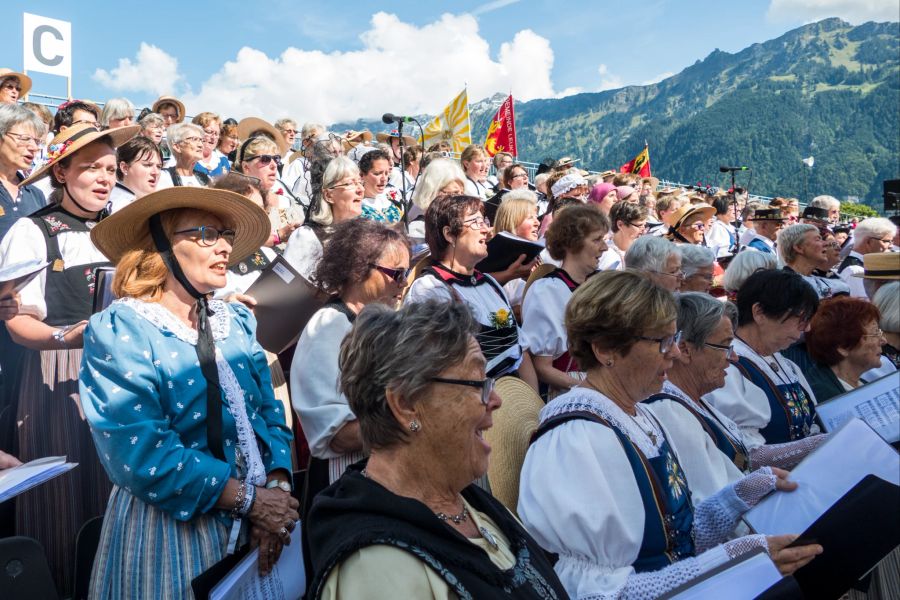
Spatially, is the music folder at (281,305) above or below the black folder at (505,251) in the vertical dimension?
below

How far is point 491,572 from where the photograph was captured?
173 centimetres

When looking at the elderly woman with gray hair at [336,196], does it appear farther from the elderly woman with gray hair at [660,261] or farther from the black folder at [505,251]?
the elderly woman with gray hair at [660,261]

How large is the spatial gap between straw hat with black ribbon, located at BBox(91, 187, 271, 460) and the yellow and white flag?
993 cm

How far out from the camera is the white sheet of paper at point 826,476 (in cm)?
249

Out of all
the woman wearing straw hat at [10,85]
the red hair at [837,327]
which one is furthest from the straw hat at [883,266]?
the woman wearing straw hat at [10,85]

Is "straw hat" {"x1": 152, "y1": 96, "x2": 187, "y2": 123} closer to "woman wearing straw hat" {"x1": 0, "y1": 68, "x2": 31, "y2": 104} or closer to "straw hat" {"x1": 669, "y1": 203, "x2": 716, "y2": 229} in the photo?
"woman wearing straw hat" {"x1": 0, "y1": 68, "x2": 31, "y2": 104}

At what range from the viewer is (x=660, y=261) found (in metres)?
4.82

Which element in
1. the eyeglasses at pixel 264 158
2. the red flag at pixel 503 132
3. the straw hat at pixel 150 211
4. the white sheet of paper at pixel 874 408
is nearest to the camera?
the straw hat at pixel 150 211

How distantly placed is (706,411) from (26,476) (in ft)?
8.72

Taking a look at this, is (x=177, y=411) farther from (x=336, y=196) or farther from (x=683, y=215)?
(x=683, y=215)

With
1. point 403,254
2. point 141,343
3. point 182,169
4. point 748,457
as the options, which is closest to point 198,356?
point 141,343

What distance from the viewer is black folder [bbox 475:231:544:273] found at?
15.6 feet

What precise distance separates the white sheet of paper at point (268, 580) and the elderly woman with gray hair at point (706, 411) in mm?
1431

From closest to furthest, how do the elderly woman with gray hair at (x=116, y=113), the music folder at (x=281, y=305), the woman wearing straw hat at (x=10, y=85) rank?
the music folder at (x=281, y=305) → the woman wearing straw hat at (x=10, y=85) → the elderly woman with gray hair at (x=116, y=113)
